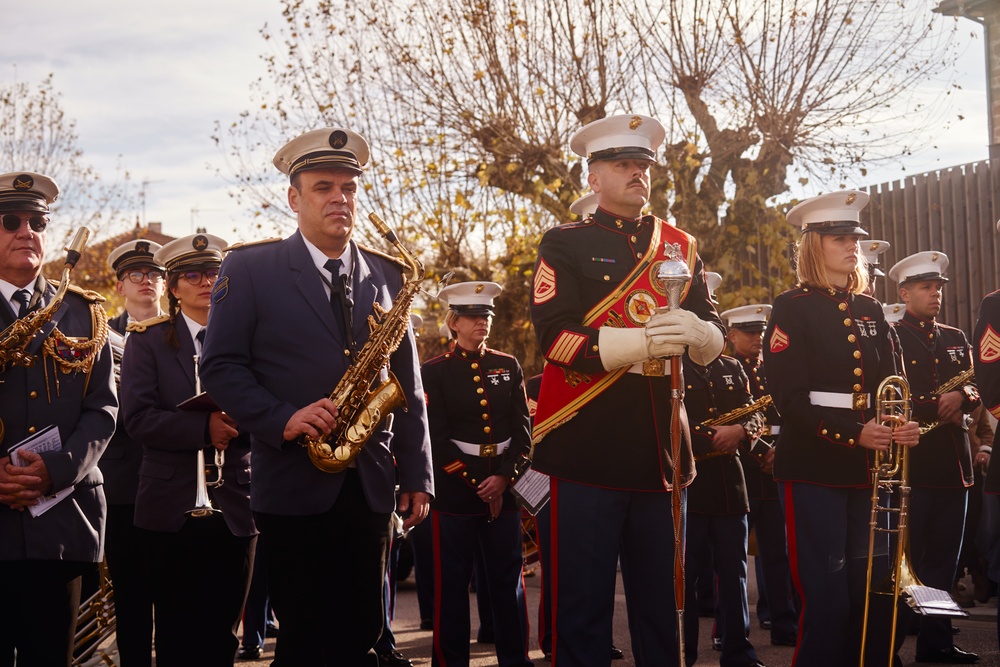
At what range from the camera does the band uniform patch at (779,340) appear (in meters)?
5.56

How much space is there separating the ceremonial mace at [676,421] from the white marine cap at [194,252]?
250 centimetres

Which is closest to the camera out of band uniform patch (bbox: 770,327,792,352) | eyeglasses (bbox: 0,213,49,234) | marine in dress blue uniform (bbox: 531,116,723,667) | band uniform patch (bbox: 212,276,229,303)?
band uniform patch (bbox: 212,276,229,303)

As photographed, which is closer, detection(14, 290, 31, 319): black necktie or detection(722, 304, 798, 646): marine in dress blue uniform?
detection(14, 290, 31, 319): black necktie

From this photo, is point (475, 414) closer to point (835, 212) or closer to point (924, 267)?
point (835, 212)

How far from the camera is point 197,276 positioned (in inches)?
226

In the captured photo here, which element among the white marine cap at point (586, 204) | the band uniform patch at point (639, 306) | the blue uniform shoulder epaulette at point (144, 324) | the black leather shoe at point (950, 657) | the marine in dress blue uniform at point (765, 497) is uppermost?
the white marine cap at point (586, 204)

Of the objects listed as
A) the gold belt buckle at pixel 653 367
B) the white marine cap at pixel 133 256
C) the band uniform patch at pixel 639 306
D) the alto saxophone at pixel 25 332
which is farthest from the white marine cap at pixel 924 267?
the alto saxophone at pixel 25 332

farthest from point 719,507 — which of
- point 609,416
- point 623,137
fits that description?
point 623,137

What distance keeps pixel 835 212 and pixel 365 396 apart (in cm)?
279

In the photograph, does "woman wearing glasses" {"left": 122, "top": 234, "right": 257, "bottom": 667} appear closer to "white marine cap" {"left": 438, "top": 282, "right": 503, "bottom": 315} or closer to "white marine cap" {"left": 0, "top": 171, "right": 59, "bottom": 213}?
"white marine cap" {"left": 0, "top": 171, "right": 59, "bottom": 213}

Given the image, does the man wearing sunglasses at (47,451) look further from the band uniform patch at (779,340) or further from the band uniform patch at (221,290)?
the band uniform patch at (779,340)

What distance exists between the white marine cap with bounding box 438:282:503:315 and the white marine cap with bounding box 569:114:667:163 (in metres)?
3.33

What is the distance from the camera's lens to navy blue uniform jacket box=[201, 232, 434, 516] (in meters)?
4.09

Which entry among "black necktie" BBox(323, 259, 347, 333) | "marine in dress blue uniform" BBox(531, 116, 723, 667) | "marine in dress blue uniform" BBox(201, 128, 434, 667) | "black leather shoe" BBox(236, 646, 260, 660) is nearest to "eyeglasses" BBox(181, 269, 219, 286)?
"marine in dress blue uniform" BBox(201, 128, 434, 667)
